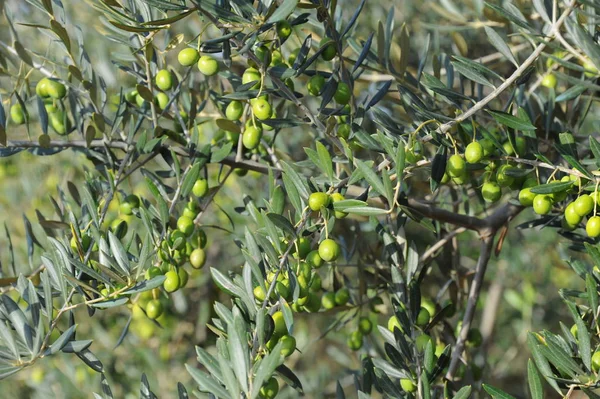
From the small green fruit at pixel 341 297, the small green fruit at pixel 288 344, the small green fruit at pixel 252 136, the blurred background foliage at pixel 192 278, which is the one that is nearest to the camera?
the small green fruit at pixel 288 344

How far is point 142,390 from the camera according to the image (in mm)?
902

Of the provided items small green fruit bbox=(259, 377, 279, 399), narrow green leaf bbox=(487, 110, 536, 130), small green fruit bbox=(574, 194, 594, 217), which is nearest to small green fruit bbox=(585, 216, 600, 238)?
small green fruit bbox=(574, 194, 594, 217)

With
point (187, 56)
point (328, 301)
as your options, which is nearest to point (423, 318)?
point (328, 301)

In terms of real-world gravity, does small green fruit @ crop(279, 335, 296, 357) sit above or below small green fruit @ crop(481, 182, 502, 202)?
below

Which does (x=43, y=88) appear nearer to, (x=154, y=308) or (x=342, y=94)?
(x=154, y=308)

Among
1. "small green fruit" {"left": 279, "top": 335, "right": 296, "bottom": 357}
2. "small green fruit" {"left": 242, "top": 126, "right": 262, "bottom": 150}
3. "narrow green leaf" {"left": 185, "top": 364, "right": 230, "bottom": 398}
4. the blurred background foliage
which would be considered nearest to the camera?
"narrow green leaf" {"left": 185, "top": 364, "right": 230, "bottom": 398}

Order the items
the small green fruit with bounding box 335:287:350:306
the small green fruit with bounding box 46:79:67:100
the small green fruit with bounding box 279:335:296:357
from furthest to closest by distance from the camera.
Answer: the small green fruit with bounding box 335:287:350:306, the small green fruit with bounding box 46:79:67:100, the small green fruit with bounding box 279:335:296:357

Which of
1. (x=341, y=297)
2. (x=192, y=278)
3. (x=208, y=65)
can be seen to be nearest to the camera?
(x=208, y=65)

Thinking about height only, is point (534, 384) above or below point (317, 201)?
below

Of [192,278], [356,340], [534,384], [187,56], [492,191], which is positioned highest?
[187,56]

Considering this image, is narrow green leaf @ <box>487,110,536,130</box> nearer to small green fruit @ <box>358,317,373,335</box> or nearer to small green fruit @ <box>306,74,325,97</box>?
small green fruit @ <box>306,74,325,97</box>

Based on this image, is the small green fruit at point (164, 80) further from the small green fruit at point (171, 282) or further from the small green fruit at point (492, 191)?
the small green fruit at point (492, 191)

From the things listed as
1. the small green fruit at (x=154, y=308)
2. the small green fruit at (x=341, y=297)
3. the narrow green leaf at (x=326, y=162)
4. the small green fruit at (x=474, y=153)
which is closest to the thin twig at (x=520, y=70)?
the small green fruit at (x=474, y=153)

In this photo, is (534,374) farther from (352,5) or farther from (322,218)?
(352,5)
